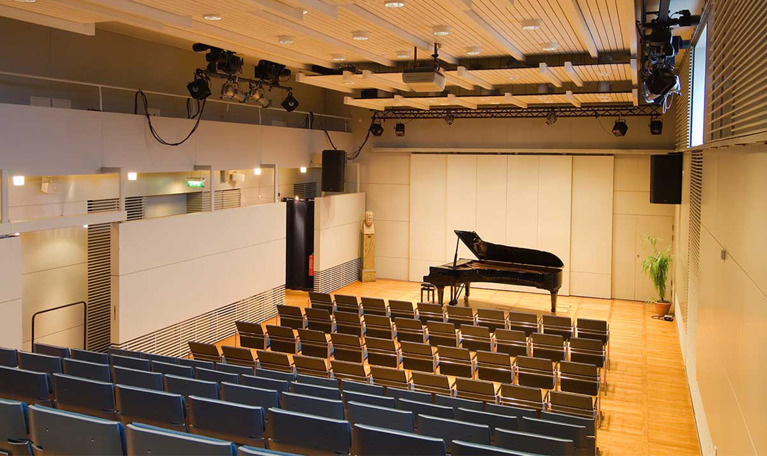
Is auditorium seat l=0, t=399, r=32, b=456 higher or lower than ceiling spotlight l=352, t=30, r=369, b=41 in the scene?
lower

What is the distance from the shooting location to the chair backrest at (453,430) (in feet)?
17.9

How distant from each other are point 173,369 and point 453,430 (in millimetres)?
3410

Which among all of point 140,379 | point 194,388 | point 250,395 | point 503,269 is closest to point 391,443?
point 250,395

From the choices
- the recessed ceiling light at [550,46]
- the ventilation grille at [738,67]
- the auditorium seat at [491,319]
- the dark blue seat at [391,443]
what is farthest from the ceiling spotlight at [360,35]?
the dark blue seat at [391,443]

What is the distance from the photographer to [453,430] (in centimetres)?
552

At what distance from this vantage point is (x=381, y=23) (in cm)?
812

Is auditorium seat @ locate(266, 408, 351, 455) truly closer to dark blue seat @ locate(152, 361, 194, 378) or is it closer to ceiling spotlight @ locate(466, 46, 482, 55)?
dark blue seat @ locate(152, 361, 194, 378)

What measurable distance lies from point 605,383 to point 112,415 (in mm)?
7594

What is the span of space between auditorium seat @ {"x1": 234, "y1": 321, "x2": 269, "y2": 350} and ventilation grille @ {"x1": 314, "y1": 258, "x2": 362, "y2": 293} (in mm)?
5966

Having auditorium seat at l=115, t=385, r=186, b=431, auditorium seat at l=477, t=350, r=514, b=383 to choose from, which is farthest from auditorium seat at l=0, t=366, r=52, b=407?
auditorium seat at l=477, t=350, r=514, b=383

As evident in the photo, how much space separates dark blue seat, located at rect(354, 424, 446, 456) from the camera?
4.50 metres

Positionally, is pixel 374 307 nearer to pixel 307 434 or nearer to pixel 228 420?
pixel 228 420

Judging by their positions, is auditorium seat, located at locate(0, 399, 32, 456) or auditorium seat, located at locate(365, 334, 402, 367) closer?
auditorium seat, located at locate(0, 399, 32, 456)

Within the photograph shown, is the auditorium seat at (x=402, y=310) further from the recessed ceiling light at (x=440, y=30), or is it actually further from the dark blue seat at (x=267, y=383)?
the dark blue seat at (x=267, y=383)
